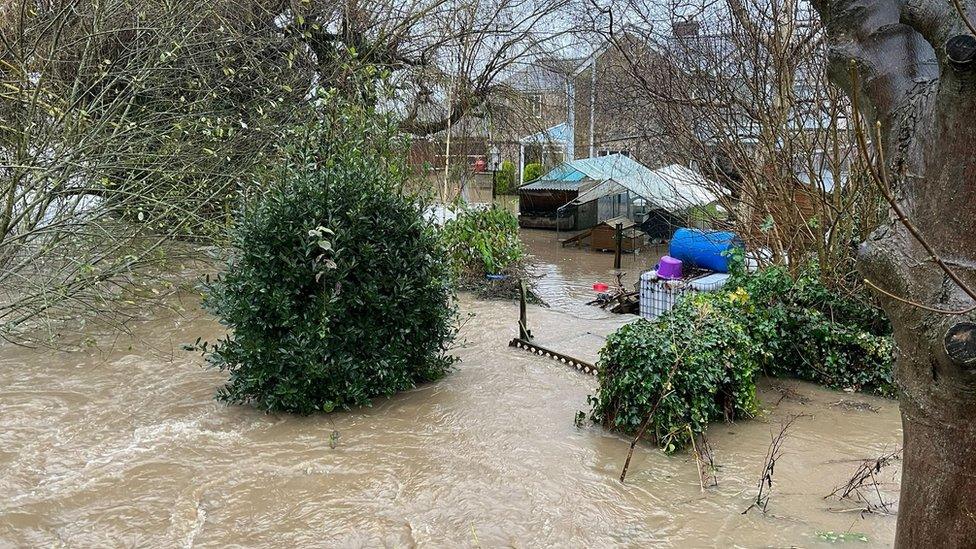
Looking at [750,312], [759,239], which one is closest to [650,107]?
[759,239]

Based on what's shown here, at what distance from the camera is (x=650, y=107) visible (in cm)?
1148

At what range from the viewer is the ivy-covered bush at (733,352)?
5484 mm

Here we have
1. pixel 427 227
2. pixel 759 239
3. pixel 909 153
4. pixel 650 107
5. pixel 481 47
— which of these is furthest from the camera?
pixel 481 47

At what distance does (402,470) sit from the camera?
5355 mm

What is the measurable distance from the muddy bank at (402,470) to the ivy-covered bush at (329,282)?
39cm

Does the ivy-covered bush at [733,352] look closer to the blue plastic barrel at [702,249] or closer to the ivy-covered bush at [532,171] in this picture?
the blue plastic barrel at [702,249]

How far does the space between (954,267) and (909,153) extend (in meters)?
0.41

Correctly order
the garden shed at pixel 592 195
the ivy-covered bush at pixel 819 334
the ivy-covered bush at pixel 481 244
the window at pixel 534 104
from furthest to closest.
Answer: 1. the garden shed at pixel 592 195
2. the window at pixel 534 104
3. the ivy-covered bush at pixel 481 244
4. the ivy-covered bush at pixel 819 334

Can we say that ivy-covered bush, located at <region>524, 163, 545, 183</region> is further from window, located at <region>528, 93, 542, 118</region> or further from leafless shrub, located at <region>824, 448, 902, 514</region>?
leafless shrub, located at <region>824, 448, 902, 514</region>

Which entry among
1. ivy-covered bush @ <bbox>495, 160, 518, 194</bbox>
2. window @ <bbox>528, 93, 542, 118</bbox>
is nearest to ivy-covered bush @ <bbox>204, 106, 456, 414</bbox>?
window @ <bbox>528, 93, 542, 118</bbox>

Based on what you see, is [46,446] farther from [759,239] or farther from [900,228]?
[759,239]

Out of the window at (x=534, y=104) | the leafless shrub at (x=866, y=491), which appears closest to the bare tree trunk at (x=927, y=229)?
the leafless shrub at (x=866, y=491)

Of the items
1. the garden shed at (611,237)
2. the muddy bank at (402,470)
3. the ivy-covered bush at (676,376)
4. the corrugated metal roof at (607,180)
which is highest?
the corrugated metal roof at (607,180)

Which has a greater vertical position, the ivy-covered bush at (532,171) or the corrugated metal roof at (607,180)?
the ivy-covered bush at (532,171)
